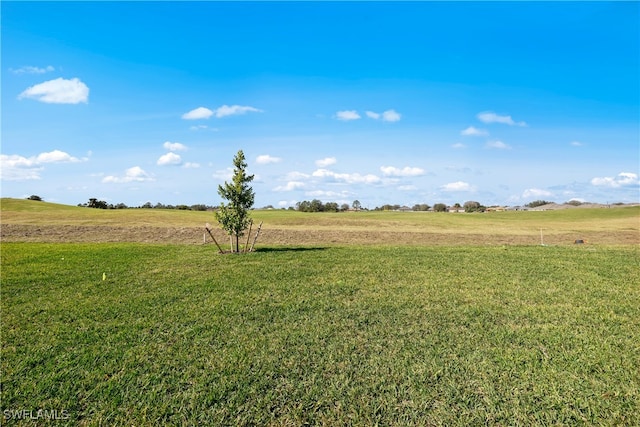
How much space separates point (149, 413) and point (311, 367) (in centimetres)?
232

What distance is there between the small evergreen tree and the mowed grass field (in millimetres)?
7156

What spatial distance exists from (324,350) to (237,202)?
14869 millimetres

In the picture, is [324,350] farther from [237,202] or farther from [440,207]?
[440,207]

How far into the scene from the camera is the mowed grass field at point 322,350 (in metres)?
4.71

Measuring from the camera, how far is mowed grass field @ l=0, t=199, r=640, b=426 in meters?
4.71

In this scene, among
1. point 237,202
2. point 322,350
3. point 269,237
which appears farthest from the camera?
point 269,237

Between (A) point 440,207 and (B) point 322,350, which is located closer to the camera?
(B) point 322,350

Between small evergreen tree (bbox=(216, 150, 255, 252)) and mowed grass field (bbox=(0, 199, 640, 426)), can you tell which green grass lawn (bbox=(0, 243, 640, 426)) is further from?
small evergreen tree (bbox=(216, 150, 255, 252))

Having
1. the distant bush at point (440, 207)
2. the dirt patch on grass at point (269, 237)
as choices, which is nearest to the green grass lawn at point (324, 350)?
the dirt patch on grass at point (269, 237)

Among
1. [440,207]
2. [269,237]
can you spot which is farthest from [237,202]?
[440,207]

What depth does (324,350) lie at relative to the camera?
6.36 m

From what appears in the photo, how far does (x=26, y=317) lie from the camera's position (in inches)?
333

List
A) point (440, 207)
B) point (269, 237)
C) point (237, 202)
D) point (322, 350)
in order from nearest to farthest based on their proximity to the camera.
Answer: point (322, 350) → point (237, 202) → point (269, 237) → point (440, 207)

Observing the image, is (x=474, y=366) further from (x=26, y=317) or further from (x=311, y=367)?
(x=26, y=317)
